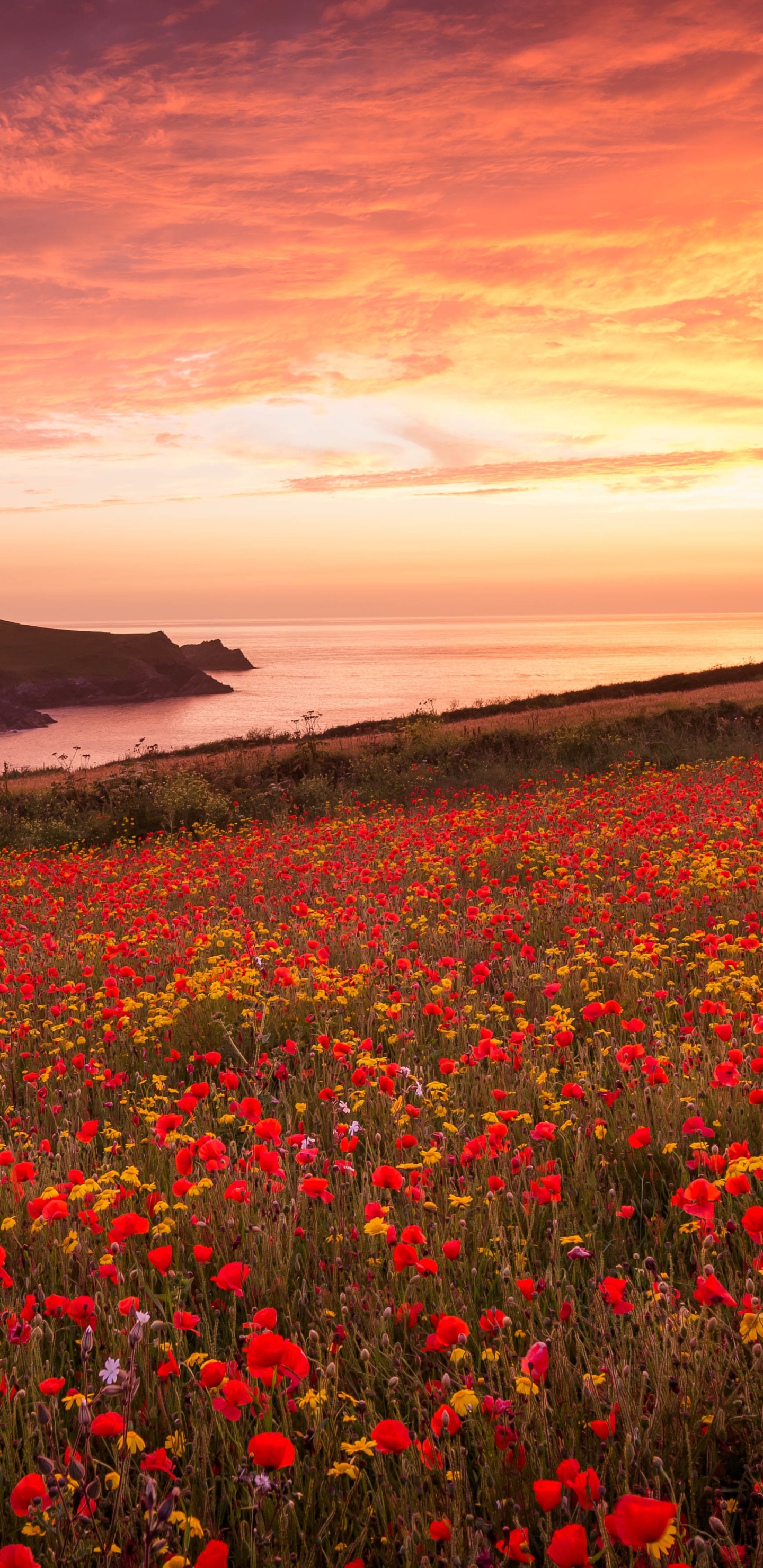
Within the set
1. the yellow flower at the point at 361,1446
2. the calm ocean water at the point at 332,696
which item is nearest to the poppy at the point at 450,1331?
the yellow flower at the point at 361,1446

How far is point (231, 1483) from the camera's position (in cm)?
237

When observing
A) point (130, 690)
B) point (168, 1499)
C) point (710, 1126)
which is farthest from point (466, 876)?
point (130, 690)

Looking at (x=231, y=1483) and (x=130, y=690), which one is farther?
(x=130, y=690)

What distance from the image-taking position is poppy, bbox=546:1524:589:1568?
1.47m

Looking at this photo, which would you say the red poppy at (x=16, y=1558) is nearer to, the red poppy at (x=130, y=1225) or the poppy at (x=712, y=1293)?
the red poppy at (x=130, y=1225)

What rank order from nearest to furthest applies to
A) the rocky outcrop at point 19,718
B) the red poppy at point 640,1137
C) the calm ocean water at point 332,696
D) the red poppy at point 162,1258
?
the red poppy at point 162,1258
the red poppy at point 640,1137
the calm ocean water at point 332,696
the rocky outcrop at point 19,718

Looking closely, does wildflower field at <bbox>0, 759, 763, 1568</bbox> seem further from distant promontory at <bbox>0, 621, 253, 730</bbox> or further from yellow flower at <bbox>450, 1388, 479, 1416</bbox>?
distant promontory at <bbox>0, 621, 253, 730</bbox>

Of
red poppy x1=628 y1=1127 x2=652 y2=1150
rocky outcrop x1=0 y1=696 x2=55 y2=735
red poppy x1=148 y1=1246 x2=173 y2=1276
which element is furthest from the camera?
rocky outcrop x1=0 y1=696 x2=55 y2=735

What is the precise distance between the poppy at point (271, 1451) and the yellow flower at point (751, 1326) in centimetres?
124

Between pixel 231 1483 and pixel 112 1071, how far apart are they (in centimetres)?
303

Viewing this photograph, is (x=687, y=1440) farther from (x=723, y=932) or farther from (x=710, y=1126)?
(x=723, y=932)

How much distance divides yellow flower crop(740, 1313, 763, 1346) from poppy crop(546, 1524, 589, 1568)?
969 millimetres

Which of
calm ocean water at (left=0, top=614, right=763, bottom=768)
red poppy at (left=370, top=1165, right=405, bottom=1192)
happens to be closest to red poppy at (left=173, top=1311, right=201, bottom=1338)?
red poppy at (left=370, top=1165, right=405, bottom=1192)

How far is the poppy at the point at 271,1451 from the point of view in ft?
5.46
